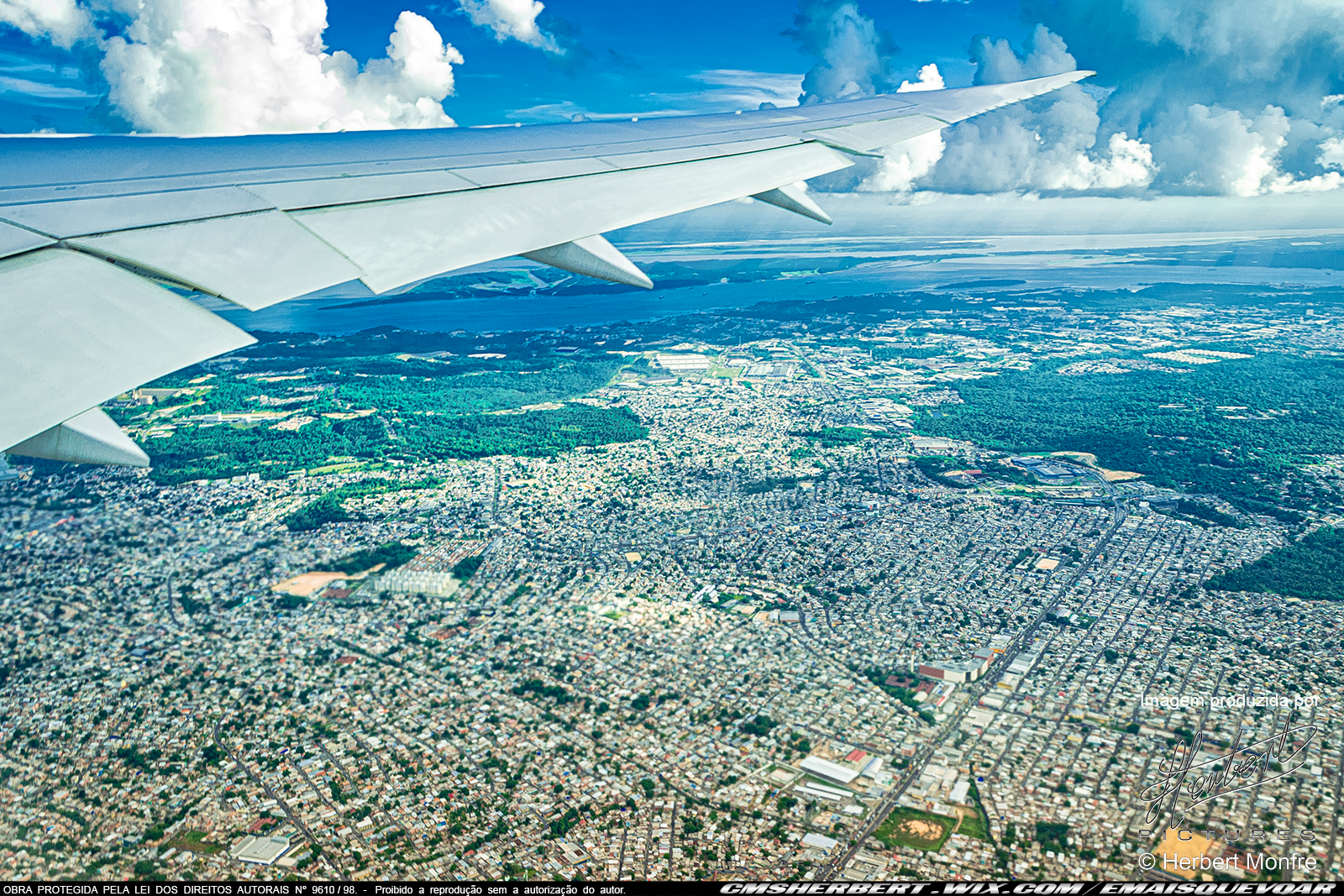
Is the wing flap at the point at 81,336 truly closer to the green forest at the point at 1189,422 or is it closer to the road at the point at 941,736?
the road at the point at 941,736

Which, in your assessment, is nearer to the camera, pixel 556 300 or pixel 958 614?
pixel 958 614

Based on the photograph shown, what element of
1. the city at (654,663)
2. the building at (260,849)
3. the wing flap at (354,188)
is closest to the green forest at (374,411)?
the city at (654,663)

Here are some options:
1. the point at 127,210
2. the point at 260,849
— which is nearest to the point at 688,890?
the point at 260,849

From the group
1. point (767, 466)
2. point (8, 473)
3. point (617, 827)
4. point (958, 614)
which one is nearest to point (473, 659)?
point (617, 827)

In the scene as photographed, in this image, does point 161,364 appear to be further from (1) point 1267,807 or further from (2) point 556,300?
(2) point 556,300

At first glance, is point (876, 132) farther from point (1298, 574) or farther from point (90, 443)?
point (1298, 574)

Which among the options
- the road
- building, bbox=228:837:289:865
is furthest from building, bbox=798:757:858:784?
building, bbox=228:837:289:865
